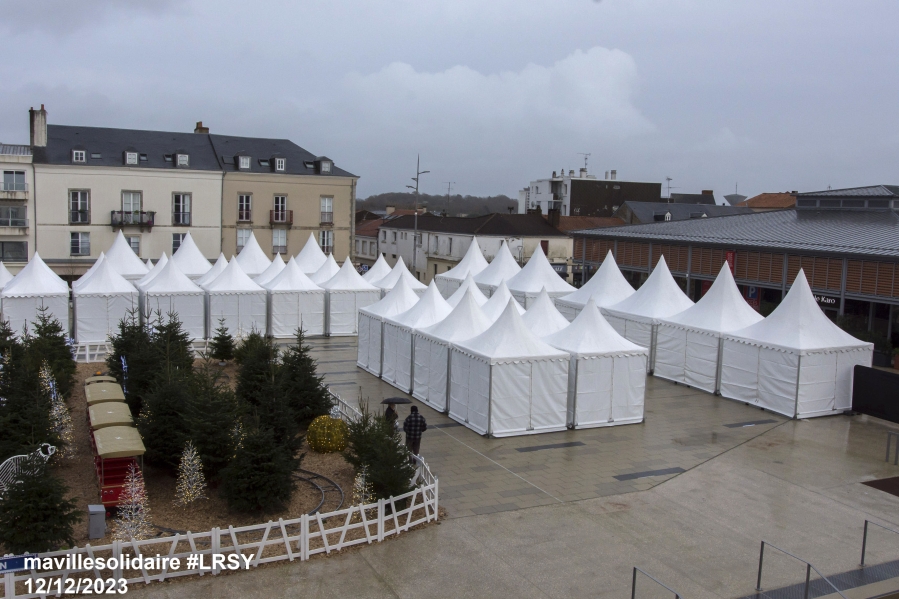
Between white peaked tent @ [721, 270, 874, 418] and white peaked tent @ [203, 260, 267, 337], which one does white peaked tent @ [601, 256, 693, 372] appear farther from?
white peaked tent @ [203, 260, 267, 337]

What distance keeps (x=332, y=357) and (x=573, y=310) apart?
880 cm

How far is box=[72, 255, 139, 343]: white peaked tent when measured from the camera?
25812 millimetres

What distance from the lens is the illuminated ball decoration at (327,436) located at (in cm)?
1489

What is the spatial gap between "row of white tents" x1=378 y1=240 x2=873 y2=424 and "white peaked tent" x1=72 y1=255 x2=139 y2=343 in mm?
9090

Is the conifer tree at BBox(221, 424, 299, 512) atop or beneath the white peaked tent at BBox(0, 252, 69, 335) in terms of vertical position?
beneath

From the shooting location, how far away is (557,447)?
16.1m

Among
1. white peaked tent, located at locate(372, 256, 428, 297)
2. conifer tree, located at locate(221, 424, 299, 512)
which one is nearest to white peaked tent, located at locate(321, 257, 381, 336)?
white peaked tent, located at locate(372, 256, 428, 297)

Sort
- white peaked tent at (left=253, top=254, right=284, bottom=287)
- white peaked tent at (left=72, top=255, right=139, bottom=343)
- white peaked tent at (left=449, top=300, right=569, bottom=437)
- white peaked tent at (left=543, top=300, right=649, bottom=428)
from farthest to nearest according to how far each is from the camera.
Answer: white peaked tent at (left=253, top=254, right=284, bottom=287) → white peaked tent at (left=72, top=255, right=139, bottom=343) → white peaked tent at (left=543, top=300, right=649, bottom=428) → white peaked tent at (left=449, top=300, right=569, bottom=437)

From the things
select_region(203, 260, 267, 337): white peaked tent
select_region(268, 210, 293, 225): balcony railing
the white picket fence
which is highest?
select_region(268, 210, 293, 225): balcony railing

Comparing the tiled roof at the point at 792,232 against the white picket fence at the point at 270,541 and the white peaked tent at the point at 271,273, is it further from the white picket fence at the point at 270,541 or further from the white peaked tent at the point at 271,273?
the white picket fence at the point at 270,541

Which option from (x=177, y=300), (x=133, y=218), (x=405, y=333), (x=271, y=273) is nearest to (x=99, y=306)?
(x=177, y=300)

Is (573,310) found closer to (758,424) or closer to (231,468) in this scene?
(758,424)

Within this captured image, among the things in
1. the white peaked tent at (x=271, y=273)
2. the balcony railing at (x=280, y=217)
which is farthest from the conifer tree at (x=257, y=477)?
the balcony railing at (x=280, y=217)

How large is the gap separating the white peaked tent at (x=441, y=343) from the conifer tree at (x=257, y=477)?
7.12m
